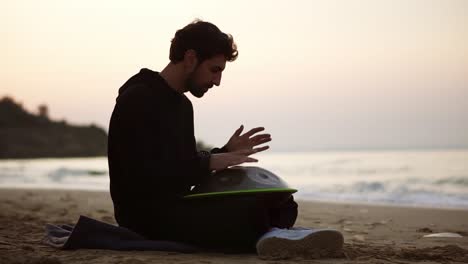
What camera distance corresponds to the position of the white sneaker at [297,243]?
3441 millimetres

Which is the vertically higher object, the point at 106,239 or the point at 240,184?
the point at 240,184

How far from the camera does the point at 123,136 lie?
11.7 feet

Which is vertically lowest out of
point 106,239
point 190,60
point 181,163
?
point 106,239

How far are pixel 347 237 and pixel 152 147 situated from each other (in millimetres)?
2361

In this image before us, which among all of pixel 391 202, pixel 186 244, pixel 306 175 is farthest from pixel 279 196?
pixel 306 175

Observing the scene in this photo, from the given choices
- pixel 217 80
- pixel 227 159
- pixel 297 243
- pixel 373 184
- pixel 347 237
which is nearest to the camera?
pixel 297 243

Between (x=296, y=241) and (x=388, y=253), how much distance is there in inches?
32.4

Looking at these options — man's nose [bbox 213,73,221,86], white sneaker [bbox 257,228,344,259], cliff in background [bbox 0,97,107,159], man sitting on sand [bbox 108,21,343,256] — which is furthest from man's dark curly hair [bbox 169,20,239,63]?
cliff in background [bbox 0,97,107,159]

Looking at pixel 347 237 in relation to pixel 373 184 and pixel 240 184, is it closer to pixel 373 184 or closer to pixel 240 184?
pixel 240 184

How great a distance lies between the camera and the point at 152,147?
3.49 meters

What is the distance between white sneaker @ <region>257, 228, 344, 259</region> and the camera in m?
3.44

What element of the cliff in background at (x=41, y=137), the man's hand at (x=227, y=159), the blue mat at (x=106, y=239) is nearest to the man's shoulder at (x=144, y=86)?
the man's hand at (x=227, y=159)

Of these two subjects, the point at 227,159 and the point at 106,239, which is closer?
the point at 227,159

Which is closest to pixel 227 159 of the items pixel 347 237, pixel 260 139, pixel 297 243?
pixel 260 139
